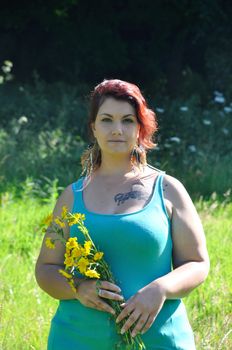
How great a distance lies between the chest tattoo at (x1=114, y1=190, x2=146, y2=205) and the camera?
3.23 meters

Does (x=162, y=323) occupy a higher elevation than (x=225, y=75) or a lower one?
higher

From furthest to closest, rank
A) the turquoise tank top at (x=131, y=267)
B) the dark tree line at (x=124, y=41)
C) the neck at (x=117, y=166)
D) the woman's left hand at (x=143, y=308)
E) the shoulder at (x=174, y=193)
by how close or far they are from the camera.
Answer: the dark tree line at (x=124, y=41), the neck at (x=117, y=166), the shoulder at (x=174, y=193), the turquoise tank top at (x=131, y=267), the woman's left hand at (x=143, y=308)

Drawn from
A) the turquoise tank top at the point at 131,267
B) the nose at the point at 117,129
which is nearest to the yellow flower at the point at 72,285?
the turquoise tank top at the point at 131,267

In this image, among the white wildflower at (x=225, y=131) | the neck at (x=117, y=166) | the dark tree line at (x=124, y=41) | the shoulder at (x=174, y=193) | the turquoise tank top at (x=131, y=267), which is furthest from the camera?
the dark tree line at (x=124, y=41)

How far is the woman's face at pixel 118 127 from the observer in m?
3.27

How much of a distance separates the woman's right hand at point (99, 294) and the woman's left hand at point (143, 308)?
49 millimetres

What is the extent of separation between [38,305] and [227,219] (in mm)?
2683

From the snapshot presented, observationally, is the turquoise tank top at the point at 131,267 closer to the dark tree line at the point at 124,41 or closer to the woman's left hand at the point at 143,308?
the woman's left hand at the point at 143,308

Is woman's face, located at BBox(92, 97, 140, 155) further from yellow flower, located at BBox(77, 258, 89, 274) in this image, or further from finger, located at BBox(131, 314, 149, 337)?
finger, located at BBox(131, 314, 149, 337)

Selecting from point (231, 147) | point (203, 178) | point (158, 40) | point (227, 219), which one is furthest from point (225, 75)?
point (227, 219)

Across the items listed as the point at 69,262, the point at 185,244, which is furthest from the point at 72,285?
the point at 185,244

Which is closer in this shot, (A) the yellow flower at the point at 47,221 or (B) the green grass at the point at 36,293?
(A) the yellow flower at the point at 47,221

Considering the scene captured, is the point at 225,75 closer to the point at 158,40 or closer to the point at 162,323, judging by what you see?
the point at 158,40

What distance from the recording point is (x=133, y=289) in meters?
3.12
